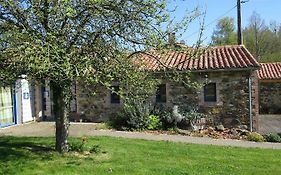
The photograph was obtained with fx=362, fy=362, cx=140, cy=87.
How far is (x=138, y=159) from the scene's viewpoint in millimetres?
9648

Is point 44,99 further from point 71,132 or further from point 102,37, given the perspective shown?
point 102,37

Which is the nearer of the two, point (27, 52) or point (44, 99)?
point (27, 52)

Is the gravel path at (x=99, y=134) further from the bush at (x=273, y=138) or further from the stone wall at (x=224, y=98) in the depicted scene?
the stone wall at (x=224, y=98)

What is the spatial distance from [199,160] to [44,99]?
38.2ft

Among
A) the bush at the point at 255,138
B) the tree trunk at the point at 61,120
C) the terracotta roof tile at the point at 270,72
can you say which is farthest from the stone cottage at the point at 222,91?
the terracotta roof tile at the point at 270,72

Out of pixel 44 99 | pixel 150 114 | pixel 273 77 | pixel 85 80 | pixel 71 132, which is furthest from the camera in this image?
pixel 273 77

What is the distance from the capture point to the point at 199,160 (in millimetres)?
9820

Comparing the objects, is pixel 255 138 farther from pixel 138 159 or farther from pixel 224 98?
pixel 138 159

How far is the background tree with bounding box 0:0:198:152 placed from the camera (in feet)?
24.1

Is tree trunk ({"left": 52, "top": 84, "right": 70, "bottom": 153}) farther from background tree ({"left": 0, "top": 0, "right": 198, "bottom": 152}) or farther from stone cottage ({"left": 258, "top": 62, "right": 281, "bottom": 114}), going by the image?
stone cottage ({"left": 258, "top": 62, "right": 281, "bottom": 114})

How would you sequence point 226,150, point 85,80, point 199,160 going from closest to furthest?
1. point 85,80
2. point 199,160
3. point 226,150

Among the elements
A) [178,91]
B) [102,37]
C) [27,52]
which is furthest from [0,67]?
[178,91]

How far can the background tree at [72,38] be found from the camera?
24.1 ft

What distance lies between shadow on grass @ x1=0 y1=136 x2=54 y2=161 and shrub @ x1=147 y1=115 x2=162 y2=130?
5.54m
